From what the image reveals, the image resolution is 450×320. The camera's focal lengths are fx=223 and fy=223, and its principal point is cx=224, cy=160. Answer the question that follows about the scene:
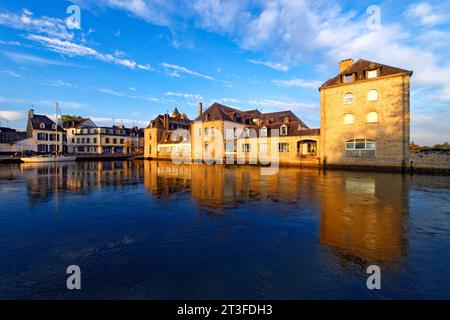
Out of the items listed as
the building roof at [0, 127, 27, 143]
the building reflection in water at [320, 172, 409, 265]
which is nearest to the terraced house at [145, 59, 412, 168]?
the building reflection in water at [320, 172, 409, 265]

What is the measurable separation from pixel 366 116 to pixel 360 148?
12.5 ft

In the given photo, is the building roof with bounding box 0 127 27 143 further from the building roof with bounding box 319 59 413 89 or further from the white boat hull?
the building roof with bounding box 319 59 413 89

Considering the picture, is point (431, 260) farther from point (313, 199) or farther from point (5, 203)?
point (5, 203)

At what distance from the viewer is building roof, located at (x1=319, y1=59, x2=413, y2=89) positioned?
2480 cm

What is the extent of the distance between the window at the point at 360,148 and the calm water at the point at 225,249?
60.7 feet

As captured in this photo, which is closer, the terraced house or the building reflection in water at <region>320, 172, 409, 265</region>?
the building reflection in water at <region>320, 172, 409, 265</region>

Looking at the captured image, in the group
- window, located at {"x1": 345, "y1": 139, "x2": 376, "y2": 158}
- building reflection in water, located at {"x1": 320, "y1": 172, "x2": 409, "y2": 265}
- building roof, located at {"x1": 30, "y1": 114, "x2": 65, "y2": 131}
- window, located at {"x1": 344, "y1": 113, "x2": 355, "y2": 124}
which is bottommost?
building reflection in water, located at {"x1": 320, "y1": 172, "x2": 409, "y2": 265}

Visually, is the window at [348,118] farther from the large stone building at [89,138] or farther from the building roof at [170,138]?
the large stone building at [89,138]

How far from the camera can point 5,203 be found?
9867 millimetres

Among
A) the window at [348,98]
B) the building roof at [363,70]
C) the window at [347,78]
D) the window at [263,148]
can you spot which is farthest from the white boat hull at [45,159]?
the window at [347,78]

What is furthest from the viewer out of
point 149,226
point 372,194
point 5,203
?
point 372,194

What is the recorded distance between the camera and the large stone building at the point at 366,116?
2412 centimetres
